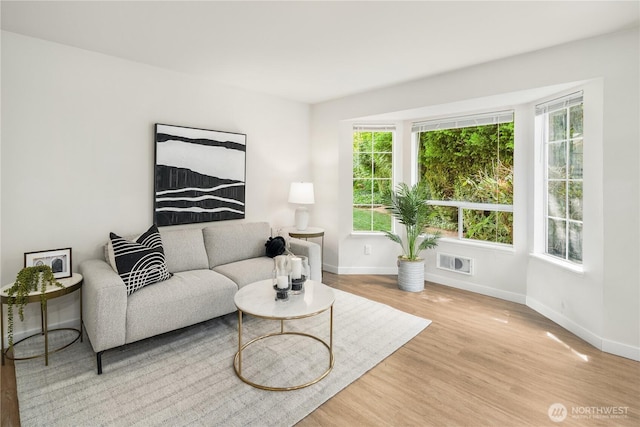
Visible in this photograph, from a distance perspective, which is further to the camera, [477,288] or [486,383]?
[477,288]

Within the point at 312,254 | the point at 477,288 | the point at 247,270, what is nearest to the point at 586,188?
the point at 477,288

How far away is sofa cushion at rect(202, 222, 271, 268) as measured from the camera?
347 cm

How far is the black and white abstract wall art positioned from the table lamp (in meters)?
0.66

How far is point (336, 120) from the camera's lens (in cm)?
464

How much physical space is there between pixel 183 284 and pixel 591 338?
11.1 ft

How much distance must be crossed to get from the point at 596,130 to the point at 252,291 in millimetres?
3043

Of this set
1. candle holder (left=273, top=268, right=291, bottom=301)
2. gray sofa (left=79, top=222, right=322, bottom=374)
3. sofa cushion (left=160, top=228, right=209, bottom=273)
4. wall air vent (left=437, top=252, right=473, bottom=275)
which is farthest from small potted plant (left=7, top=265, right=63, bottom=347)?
wall air vent (left=437, top=252, right=473, bottom=275)

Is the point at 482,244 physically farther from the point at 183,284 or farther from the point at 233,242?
the point at 183,284

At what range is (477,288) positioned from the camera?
3.98 meters

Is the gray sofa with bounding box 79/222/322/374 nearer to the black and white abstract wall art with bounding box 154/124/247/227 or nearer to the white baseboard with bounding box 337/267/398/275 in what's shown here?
the black and white abstract wall art with bounding box 154/124/247/227

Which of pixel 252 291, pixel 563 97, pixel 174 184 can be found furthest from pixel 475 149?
pixel 174 184

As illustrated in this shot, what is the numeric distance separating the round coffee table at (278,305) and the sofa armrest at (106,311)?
79cm

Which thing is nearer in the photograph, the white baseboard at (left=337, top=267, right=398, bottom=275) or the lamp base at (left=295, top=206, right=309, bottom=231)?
the lamp base at (left=295, top=206, right=309, bottom=231)

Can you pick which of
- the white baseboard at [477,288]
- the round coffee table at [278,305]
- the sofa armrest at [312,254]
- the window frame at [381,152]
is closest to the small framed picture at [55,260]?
the round coffee table at [278,305]
